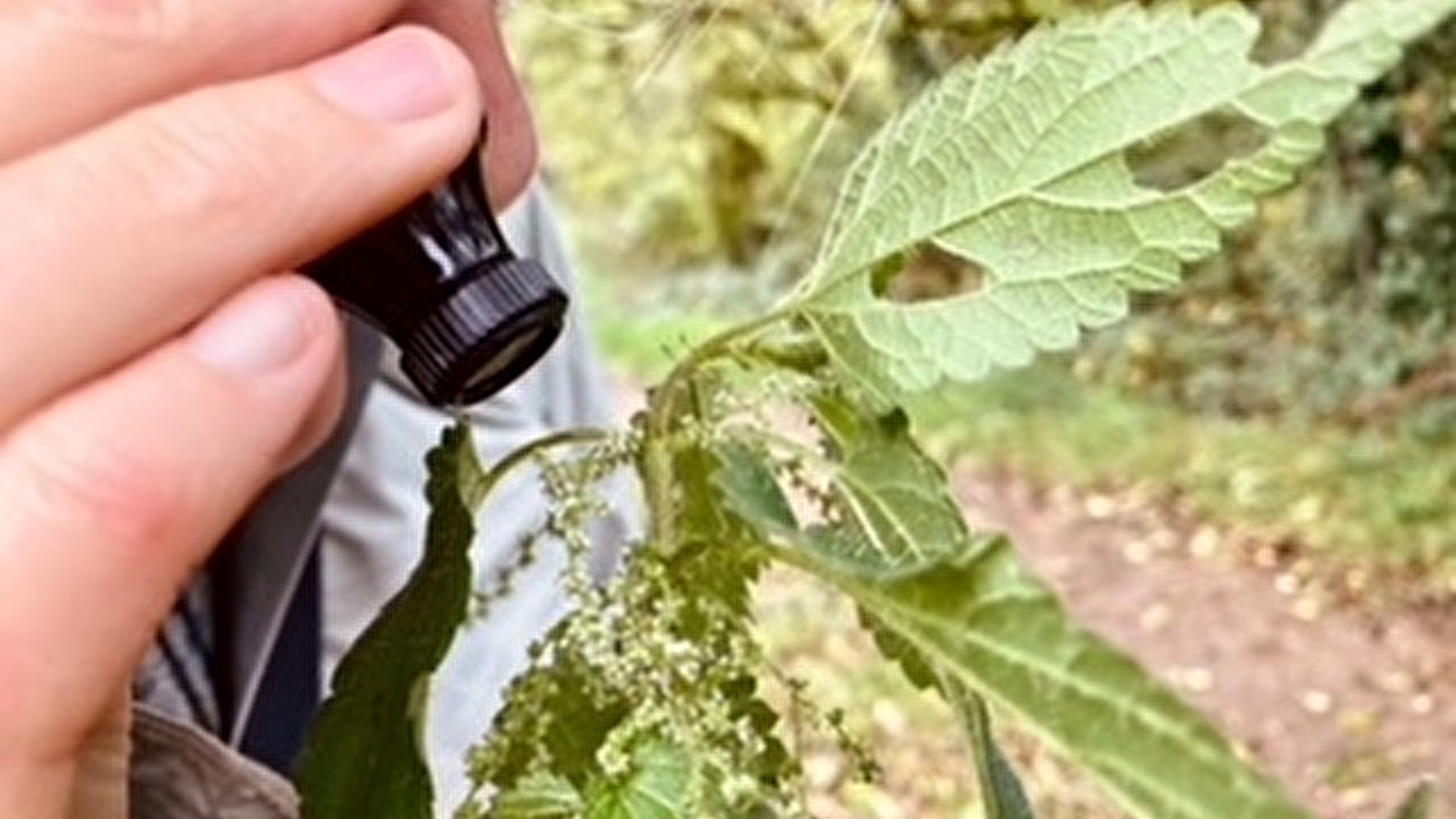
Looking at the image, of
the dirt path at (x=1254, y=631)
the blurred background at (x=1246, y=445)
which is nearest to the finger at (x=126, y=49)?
the blurred background at (x=1246, y=445)

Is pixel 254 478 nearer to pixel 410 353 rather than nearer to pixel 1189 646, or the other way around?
pixel 410 353

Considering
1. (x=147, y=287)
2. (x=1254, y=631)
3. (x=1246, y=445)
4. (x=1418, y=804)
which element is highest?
(x=147, y=287)

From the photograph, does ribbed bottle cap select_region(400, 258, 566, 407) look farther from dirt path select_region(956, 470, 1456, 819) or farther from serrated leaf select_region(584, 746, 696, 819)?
dirt path select_region(956, 470, 1456, 819)

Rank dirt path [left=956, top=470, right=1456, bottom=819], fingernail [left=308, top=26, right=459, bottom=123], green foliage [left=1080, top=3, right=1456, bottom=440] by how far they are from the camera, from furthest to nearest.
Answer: green foliage [left=1080, top=3, right=1456, bottom=440] → dirt path [left=956, top=470, right=1456, bottom=819] → fingernail [left=308, top=26, right=459, bottom=123]

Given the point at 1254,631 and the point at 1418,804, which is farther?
the point at 1254,631

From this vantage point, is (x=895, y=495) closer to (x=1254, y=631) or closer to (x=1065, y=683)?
(x=1065, y=683)

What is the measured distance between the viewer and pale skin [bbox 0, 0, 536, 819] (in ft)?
1.12

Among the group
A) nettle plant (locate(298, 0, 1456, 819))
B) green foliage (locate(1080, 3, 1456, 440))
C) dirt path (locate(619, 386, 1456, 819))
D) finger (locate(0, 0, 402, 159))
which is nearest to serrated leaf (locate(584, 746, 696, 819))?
nettle plant (locate(298, 0, 1456, 819))

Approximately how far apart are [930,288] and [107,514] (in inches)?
4.9

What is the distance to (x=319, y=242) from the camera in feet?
1.21

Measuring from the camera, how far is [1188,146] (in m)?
0.41

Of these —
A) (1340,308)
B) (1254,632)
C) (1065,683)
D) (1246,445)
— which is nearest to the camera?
(1065,683)

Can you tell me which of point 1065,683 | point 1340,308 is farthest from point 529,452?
point 1340,308

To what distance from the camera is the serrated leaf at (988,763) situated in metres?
0.34
